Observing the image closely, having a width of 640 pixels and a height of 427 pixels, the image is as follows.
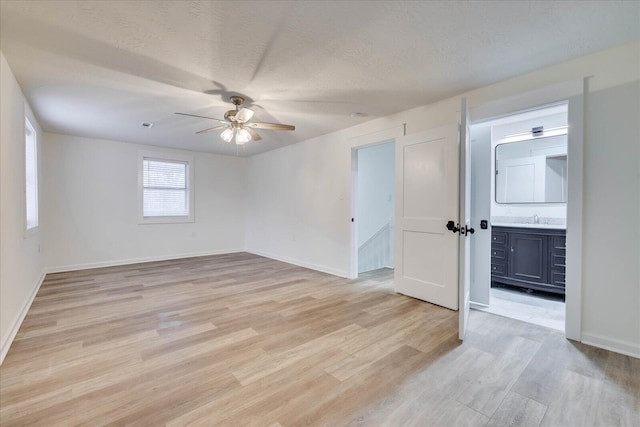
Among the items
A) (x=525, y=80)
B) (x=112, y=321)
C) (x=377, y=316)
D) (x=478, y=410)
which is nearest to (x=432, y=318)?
(x=377, y=316)

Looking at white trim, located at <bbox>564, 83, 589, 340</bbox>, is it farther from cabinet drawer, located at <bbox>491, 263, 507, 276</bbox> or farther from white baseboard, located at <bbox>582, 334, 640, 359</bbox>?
cabinet drawer, located at <bbox>491, 263, 507, 276</bbox>

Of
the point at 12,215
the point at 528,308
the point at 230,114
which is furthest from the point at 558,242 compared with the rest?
the point at 12,215

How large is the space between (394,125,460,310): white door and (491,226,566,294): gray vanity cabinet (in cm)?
142

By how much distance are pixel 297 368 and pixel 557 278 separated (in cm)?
350

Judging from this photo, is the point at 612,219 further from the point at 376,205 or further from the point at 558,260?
the point at 376,205

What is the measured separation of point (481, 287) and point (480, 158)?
1.50 meters

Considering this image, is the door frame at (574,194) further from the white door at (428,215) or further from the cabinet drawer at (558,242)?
the cabinet drawer at (558,242)

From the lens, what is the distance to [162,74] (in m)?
2.70

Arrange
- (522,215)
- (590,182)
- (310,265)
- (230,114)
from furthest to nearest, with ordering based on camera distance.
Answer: (310,265)
(522,215)
(230,114)
(590,182)

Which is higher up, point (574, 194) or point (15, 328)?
point (574, 194)

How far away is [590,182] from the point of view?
7.91 feet

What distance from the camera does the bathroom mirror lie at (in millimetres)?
4008

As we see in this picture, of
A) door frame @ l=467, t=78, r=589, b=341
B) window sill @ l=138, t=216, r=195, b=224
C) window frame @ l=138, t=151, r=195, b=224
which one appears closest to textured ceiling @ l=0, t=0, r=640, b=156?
door frame @ l=467, t=78, r=589, b=341

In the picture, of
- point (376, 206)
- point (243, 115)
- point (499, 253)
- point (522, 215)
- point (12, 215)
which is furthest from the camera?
point (376, 206)
